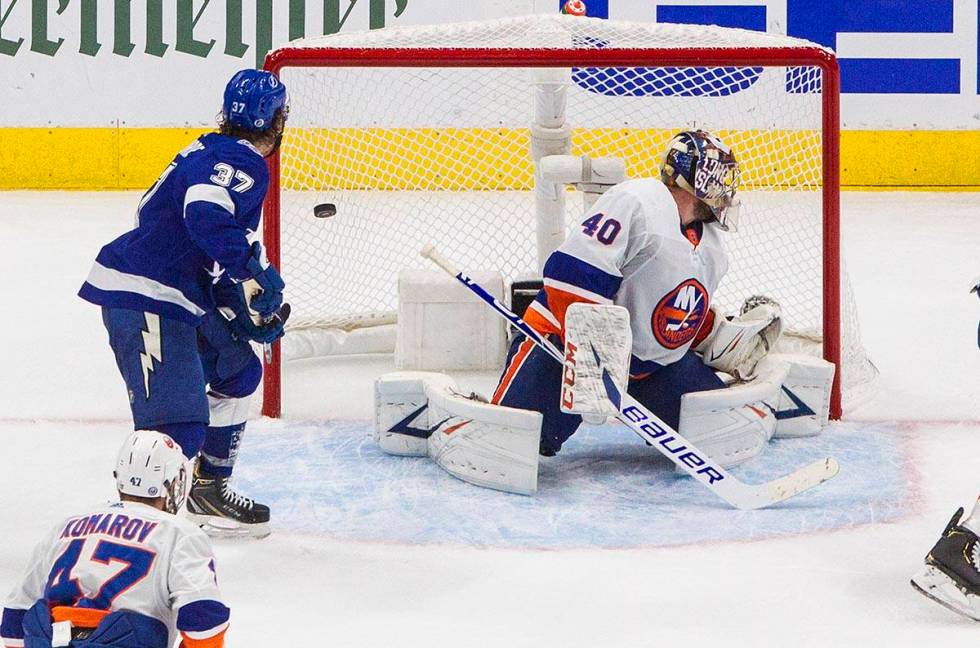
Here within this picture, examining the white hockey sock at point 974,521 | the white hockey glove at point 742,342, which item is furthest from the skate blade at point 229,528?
the white hockey sock at point 974,521

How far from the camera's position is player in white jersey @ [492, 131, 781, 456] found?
3781 millimetres

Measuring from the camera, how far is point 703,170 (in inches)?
151

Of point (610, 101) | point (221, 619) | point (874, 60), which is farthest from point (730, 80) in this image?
point (221, 619)

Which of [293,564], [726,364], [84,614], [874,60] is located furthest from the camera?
[874,60]

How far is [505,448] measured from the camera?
385cm

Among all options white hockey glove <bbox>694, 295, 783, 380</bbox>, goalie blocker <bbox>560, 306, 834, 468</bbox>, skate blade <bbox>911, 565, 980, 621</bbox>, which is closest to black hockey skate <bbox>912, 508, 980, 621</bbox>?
skate blade <bbox>911, 565, 980, 621</bbox>

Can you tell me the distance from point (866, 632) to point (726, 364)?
4.38ft

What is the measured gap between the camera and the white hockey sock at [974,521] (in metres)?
3.05

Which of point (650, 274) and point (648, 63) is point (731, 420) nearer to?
point (650, 274)

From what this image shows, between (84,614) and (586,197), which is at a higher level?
(586,197)

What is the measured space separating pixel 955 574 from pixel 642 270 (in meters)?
1.10

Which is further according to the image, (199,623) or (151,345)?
(151,345)

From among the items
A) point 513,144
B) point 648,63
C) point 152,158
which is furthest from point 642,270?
point 152,158

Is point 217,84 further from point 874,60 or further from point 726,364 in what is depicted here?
point 726,364
